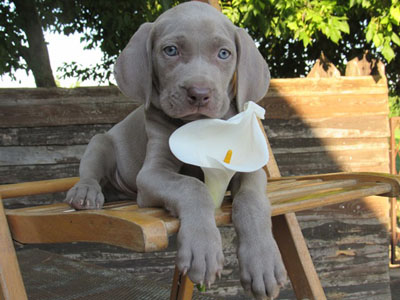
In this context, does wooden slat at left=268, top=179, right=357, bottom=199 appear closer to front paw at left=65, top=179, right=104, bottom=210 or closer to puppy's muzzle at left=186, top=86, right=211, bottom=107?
puppy's muzzle at left=186, top=86, right=211, bottom=107

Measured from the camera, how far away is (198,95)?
42.9 inches

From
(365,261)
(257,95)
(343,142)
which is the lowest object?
(365,261)

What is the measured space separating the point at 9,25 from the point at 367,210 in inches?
87.7

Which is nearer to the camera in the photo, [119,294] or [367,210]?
[119,294]

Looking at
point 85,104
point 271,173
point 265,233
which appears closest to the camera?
point 265,233

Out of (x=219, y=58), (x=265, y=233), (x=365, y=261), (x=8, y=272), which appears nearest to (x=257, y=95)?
(x=219, y=58)

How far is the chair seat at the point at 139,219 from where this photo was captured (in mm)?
809

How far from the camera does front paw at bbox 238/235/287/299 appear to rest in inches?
35.1

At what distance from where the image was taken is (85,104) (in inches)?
90.4

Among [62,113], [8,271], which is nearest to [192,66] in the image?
[8,271]

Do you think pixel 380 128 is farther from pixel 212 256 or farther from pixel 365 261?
pixel 212 256

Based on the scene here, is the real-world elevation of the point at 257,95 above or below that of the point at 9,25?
below

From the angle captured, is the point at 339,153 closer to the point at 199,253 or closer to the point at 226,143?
the point at 226,143

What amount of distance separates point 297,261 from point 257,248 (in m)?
0.55
